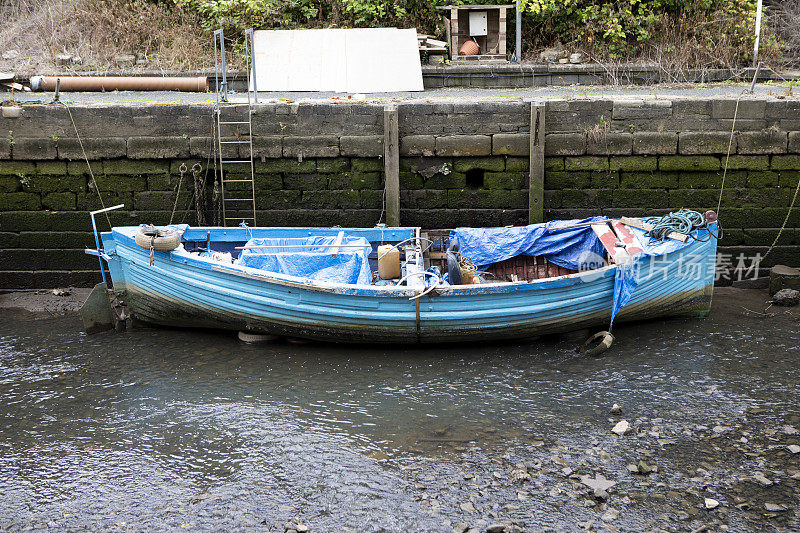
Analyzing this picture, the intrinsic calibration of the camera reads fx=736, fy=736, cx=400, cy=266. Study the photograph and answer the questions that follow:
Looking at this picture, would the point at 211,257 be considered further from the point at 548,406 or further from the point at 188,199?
the point at 548,406

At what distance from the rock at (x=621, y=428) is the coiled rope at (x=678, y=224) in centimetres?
284

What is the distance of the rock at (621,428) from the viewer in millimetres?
6348

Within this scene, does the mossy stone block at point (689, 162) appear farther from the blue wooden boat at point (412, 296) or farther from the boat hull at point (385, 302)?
the boat hull at point (385, 302)

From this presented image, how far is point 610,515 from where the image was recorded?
5285 millimetres

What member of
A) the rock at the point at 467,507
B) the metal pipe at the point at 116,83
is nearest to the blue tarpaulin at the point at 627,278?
the rock at the point at 467,507

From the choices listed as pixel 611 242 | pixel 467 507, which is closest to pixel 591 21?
pixel 611 242

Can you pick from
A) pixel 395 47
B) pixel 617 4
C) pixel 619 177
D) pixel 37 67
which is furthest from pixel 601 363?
pixel 37 67

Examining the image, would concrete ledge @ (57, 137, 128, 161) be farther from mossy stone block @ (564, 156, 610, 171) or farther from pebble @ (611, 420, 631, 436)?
pebble @ (611, 420, 631, 436)

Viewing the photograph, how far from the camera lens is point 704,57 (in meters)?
13.5

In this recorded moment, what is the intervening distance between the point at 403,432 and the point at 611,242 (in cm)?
340

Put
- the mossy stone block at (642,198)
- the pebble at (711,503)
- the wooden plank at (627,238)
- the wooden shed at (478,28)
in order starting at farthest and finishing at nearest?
the wooden shed at (478,28), the mossy stone block at (642,198), the wooden plank at (627,238), the pebble at (711,503)

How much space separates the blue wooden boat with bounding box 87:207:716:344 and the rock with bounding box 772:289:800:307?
44.2 inches

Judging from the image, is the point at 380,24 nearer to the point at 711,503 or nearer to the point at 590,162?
the point at 590,162

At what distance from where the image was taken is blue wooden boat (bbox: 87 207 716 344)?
7824 mm
